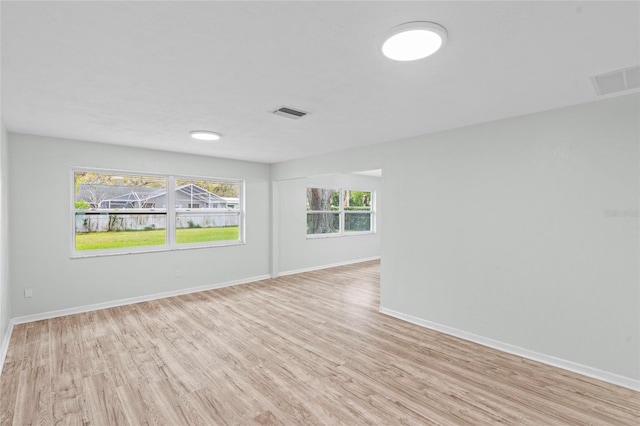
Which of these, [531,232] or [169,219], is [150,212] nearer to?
[169,219]

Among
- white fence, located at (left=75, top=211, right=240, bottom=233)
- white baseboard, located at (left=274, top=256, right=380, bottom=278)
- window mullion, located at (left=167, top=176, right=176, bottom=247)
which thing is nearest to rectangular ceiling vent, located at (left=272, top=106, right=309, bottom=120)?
window mullion, located at (left=167, top=176, right=176, bottom=247)

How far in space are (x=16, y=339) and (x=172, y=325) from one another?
5.10 ft

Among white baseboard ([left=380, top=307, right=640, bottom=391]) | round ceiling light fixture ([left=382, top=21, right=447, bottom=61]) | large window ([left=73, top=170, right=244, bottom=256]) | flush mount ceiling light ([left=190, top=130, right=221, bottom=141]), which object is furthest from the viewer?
large window ([left=73, top=170, right=244, bottom=256])

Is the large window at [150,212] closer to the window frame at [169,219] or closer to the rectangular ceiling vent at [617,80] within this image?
the window frame at [169,219]

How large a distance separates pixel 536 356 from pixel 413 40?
3.06 metres

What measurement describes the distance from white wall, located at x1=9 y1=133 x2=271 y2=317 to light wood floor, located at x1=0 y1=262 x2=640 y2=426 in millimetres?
422

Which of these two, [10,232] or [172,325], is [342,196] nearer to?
[172,325]

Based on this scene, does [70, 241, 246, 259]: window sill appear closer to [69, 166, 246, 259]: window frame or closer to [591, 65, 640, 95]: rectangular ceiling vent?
[69, 166, 246, 259]: window frame

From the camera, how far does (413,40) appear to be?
65.4 inches

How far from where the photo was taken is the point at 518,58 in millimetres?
1895

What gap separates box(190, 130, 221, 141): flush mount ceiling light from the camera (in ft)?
12.2

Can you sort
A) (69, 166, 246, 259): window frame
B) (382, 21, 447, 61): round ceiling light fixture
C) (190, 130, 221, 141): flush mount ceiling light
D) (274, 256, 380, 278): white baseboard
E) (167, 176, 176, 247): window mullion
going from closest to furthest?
(382, 21, 447, 61): round ceiling light fixture, (190, 130, 221, 141): flush mount ceiling light, (69, 166, 246, 259): window frame, (167, 176, 176, 247): window mullion, (274, 256, 380, 278): white baseboard

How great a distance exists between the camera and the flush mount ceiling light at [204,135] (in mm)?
3716

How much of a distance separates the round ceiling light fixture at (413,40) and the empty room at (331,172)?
16mm
